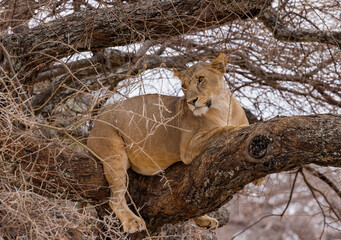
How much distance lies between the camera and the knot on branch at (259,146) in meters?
3.63

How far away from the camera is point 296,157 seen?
11.7 feet

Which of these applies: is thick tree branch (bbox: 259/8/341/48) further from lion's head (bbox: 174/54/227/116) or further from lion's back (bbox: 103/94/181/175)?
lion's back (bbox: 103/94/181/175)

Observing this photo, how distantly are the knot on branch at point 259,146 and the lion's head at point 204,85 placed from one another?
1113mm

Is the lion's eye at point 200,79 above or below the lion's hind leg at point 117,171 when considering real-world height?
above

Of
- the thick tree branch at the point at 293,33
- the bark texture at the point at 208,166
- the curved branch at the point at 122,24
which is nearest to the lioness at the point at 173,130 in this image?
the bark texture at the point at 208,166

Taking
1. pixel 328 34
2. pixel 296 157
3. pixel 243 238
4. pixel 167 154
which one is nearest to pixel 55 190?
pixel 167 154

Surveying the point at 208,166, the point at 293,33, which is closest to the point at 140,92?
the point at 208,166

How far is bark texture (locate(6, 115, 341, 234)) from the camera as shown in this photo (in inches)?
138

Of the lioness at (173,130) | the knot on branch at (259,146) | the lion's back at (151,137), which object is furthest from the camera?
the lion's back at (151,137)

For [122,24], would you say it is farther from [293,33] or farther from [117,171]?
[293,33]

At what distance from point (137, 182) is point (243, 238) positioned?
7097 millimetres

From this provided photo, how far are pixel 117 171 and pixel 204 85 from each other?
116 centimetres

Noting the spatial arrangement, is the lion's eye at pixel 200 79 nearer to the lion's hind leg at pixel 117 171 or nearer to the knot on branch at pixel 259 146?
the lion's hind leg at pixel 117 171

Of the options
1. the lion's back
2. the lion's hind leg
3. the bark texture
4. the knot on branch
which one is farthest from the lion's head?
the knot on branch
